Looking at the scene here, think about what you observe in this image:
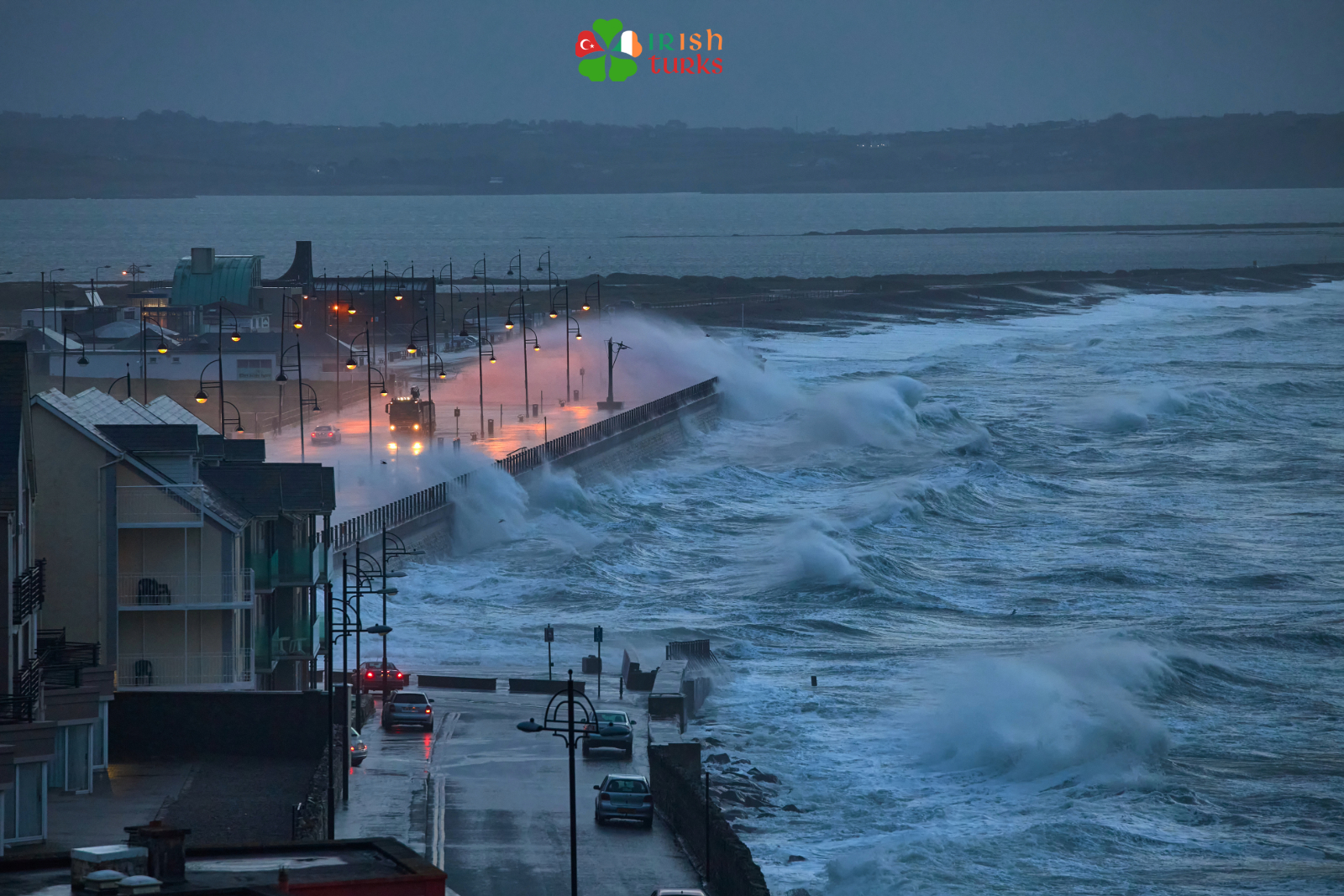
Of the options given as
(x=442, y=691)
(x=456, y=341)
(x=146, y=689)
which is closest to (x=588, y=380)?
(x=456, y=341)

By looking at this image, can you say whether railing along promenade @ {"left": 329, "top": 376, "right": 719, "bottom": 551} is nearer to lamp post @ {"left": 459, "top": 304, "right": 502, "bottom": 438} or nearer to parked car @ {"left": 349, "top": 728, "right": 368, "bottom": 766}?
parked car @ {"left": 349, "top": 728, "right": 368, "bottom": 766}

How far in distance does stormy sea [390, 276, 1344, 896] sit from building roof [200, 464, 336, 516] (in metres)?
7.52

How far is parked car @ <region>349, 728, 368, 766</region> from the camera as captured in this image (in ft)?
82.3

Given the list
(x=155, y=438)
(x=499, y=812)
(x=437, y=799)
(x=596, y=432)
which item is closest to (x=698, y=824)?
(x=499, y=812)

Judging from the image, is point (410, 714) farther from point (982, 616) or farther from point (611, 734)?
point (982, 616)

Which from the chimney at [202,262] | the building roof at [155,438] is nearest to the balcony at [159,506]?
the building roof at [155,438]

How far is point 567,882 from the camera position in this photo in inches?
813

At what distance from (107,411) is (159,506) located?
10.3 feet

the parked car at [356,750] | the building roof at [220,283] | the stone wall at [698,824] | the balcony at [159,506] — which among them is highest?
the building roof at [220,283]

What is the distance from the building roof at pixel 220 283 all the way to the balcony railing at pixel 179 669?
76676mm

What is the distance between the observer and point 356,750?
25438mm

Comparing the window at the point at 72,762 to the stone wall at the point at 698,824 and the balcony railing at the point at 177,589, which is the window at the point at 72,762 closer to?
the balcony railing at the point at 177,589

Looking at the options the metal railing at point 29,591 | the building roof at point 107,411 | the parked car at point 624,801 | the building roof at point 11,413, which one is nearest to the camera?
the building roof at point 11,413

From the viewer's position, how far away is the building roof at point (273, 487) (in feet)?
83.7
